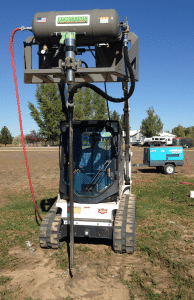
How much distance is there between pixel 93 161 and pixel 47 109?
174 ft

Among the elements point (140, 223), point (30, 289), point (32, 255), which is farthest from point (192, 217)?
point (30, 289)

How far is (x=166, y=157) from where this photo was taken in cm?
1741

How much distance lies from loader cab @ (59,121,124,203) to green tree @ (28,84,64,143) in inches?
1987

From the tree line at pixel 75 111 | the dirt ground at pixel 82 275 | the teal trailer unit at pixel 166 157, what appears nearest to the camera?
the dirt ground at pixel 82 275

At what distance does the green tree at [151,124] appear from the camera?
60219 mm

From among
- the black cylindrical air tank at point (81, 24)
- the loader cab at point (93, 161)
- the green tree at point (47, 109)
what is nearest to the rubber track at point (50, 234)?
the loader cab at point (93, 161)

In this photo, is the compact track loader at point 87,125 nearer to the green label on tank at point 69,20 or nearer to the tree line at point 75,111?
the green label on tank at point 69,20

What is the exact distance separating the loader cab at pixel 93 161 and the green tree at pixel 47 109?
166ft

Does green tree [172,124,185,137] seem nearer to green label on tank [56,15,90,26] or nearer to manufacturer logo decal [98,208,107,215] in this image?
manufacturer logo decal [98,208,107,215]

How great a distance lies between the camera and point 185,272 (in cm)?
491

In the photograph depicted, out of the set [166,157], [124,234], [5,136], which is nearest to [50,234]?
[124,234]

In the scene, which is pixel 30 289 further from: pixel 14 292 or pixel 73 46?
pixel 73 46

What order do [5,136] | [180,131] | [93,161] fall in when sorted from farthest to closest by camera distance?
[180,131] < [5,136] < [93,161]

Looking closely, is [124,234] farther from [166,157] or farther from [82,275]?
[166,157]
